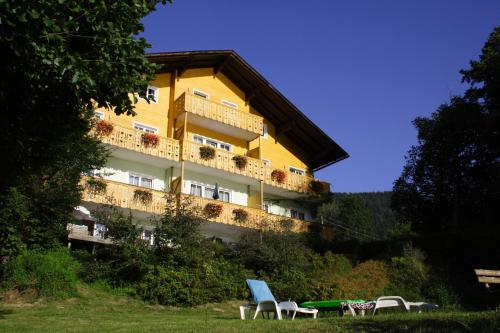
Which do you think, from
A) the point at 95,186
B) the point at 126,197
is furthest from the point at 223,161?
the point at 95,186

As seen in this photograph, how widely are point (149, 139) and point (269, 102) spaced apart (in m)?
8.90

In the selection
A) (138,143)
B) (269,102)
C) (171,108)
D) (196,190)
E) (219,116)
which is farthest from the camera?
(269,102)

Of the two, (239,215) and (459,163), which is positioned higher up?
(459,163)

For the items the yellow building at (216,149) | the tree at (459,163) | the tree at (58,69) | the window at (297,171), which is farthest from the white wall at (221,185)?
the tree at (58,69)

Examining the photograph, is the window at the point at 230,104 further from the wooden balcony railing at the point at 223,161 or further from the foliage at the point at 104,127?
the foliage at the point at 104,127

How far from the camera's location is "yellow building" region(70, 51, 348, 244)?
25.8 meters

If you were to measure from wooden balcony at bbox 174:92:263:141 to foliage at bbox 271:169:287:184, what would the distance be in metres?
2.15

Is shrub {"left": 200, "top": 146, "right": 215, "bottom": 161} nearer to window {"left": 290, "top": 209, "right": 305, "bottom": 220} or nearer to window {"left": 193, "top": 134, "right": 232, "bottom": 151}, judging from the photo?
window {"left": 193, "top": 134, "right": 232, "bottom": 151}

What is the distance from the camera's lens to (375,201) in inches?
3300

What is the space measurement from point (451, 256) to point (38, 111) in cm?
1787

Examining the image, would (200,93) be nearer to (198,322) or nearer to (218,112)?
(218,112)

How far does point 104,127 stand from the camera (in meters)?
24.6

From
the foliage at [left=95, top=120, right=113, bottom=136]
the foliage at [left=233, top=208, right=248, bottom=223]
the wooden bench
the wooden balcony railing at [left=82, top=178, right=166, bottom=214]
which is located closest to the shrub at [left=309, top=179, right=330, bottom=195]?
the foliage at [left=233, top=208, right=248, bottom=223]

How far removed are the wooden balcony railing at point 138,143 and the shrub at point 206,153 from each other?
115cm
